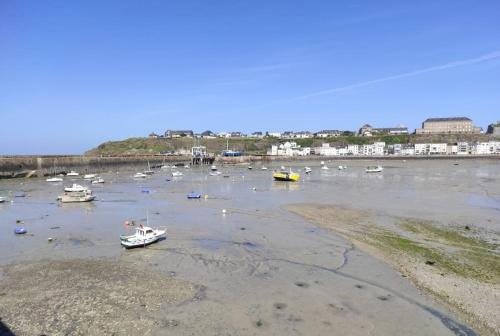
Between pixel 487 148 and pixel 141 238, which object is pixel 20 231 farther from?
pixel 487 148

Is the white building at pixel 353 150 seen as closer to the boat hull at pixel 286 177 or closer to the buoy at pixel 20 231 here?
the boat hull at pixel 286 177

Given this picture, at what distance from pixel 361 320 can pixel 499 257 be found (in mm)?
11068

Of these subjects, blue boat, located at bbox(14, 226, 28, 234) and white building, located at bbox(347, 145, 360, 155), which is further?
white building, located at bbox(347, 145, 360, 155)

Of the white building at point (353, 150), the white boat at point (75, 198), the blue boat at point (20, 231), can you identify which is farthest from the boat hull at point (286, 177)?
the white building at point (353, 150)

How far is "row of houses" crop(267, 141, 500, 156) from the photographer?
176725mm

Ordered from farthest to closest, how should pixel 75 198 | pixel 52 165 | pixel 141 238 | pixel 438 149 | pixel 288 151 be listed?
pixel 288 151 < pixel 438 149 < pixel 52 165 < pixel 75 198 < pixel 141 238

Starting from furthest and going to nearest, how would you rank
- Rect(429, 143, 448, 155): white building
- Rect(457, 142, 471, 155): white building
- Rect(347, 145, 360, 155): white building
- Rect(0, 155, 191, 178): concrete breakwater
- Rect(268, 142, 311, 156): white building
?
Rect(347, 145, 360, 155): white building
Rect(268, 142, 311, 156): white building
Rect(429, 143, 448, 155): white building
Rect(457, 142, 471, 155): white building
Rect(0, 155, 191, 178): concrete breakwater

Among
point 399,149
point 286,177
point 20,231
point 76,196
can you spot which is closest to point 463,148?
point 399,149

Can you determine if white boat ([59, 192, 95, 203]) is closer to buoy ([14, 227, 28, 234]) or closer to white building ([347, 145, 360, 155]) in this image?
buoy ([14, 227, 28, 234])

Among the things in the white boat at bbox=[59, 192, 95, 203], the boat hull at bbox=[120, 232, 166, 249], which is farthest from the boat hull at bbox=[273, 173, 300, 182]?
the boat hull at bbox=[120, 232, 166, 249]

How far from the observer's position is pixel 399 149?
186m

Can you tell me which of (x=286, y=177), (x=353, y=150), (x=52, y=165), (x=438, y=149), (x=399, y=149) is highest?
(x=52, y=165)

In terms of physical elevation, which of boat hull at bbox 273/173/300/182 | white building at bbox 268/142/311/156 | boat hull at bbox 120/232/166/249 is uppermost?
white building at bbox 268/142/311/156

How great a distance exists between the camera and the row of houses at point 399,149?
580 feet
